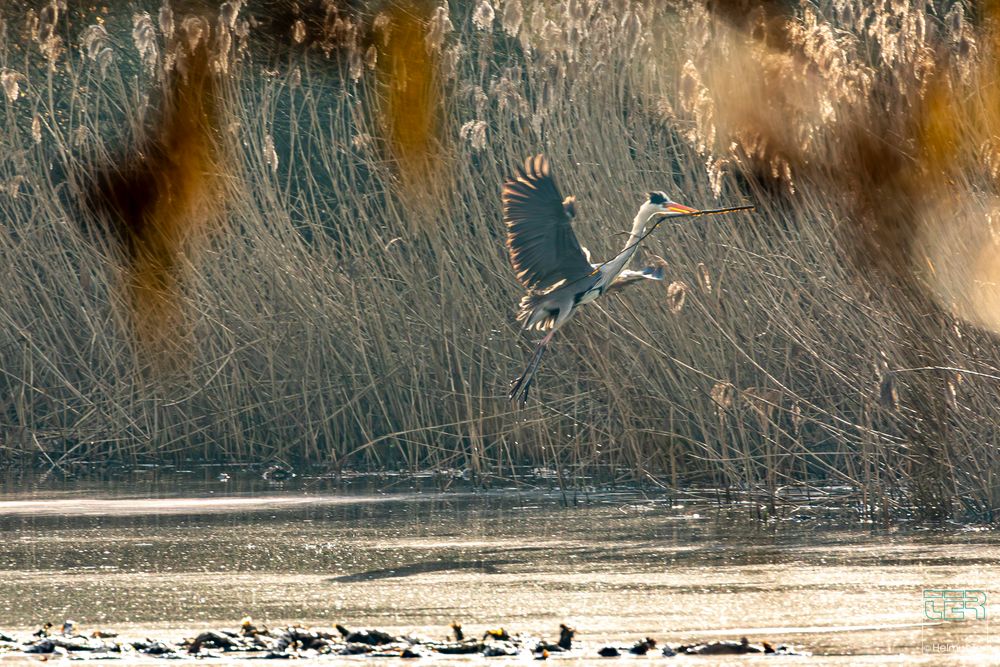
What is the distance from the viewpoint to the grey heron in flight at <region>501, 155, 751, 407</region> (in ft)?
25.2

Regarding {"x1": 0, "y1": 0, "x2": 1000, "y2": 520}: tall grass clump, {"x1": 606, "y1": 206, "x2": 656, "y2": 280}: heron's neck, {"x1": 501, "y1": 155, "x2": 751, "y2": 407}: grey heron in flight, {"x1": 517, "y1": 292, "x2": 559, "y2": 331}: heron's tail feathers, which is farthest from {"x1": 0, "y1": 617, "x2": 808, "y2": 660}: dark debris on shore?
{"x1": 517, "y1": 292, "x2": 559, "y2": 331}: heron's tail feathers

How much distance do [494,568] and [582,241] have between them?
2869mm

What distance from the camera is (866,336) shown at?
7.70m

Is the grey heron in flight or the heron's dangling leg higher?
the grey heron in flight

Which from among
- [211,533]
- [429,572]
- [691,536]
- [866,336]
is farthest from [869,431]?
[211,533]

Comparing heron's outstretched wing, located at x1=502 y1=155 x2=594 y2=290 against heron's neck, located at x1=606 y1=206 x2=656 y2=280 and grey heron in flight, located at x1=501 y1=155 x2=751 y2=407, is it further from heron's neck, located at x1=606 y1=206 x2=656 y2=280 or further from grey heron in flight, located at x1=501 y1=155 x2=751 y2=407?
heron's neck, located at x1=606 y1=206 x2=656 y2=280

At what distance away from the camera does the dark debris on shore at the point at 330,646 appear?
4785 millimetres

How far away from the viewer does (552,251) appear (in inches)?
312

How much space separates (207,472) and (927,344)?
4132 mm

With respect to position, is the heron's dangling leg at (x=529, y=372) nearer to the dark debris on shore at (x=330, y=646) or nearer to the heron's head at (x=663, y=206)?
the heron's head at (x=663, y=206)

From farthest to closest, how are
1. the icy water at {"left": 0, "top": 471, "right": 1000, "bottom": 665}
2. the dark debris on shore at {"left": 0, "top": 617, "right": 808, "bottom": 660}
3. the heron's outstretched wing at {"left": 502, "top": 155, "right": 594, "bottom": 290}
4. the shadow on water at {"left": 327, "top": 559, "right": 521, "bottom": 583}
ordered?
the heron's outstretched wing at {"left": 502, "top": 155, "right": 594, "bottom": 290} < the shadow on water at {"left": 327, "top": 559, "right": 521, "bottom": 583} < the icy water at {"left": 0, "top": 471, "right": 1000, "bottom": 665} < the dark debris on shore at {"left": 0, "top": 617, "right": 808, "bottom": 660}

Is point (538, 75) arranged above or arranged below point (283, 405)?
above

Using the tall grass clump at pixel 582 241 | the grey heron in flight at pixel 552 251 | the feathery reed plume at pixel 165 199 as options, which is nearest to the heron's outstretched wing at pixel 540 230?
the grey heron in flight at pixel 552 251

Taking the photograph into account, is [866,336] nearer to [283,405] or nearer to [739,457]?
[739,457]
